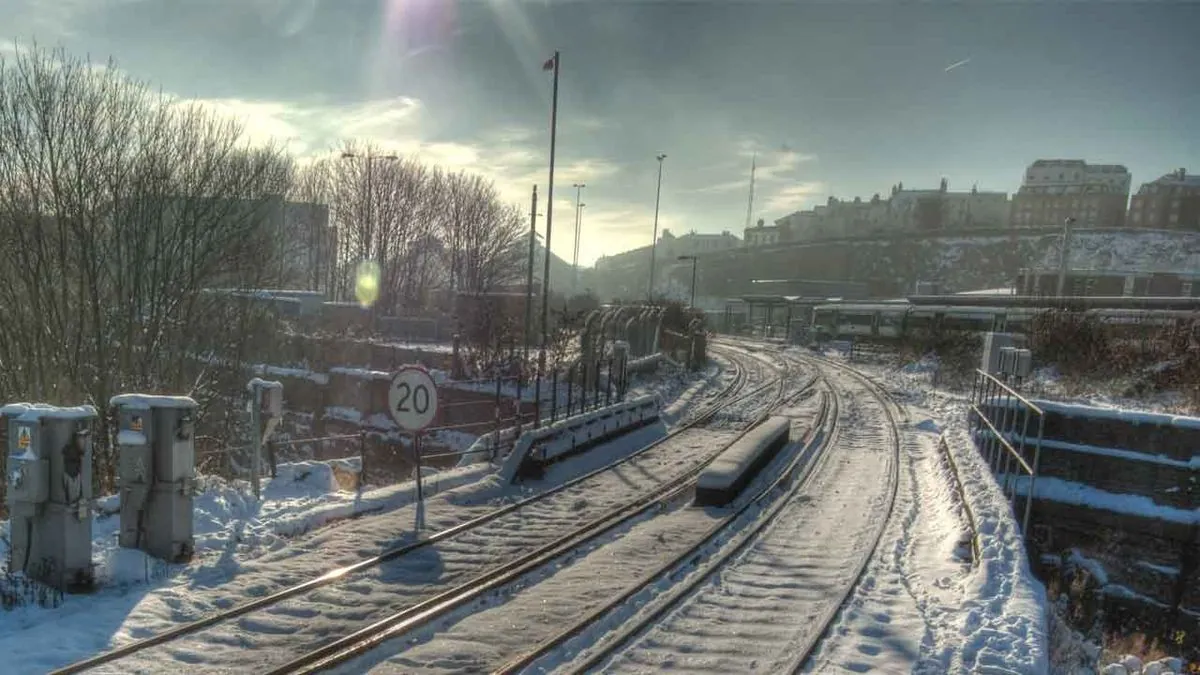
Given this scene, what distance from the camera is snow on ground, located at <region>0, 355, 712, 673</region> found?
208 inches

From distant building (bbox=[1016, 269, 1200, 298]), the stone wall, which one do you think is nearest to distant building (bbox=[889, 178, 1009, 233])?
the stone wall

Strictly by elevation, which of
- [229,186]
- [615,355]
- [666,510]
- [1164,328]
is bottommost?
[666,510]

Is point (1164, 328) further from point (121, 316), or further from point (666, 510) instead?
point (121, 316)

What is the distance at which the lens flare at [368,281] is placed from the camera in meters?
46.8

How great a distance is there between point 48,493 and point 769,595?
22.0ft

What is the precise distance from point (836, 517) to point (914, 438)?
7.99 meters

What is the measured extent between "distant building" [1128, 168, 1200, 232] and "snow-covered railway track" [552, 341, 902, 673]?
436ft

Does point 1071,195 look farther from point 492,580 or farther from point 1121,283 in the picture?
point 492,580

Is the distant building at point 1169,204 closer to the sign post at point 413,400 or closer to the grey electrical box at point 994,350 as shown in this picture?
the grey electrical box at point 994,350

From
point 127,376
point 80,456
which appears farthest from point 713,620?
point 127,376

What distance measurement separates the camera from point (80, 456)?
5.98 metres

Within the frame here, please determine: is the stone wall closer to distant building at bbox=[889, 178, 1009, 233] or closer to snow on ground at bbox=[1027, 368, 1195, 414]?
distant building at bbox=[889, 178, 1009, 233]

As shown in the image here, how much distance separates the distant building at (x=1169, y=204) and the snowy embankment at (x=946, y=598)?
434 feet

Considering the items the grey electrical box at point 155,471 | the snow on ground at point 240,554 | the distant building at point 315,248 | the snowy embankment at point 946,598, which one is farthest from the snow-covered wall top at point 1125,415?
the distant building at point 315,248
